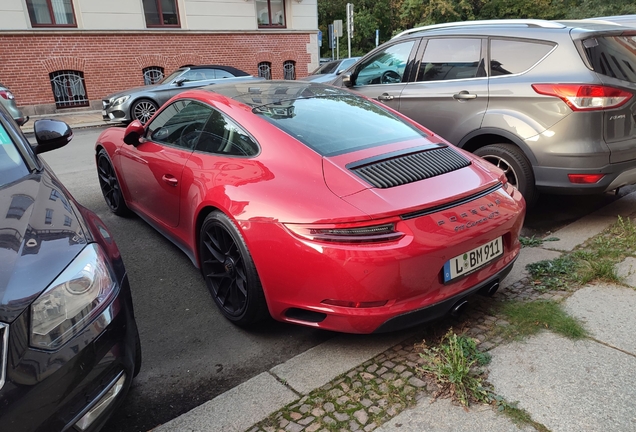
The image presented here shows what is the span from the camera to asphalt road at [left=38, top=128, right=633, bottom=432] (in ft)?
8.11

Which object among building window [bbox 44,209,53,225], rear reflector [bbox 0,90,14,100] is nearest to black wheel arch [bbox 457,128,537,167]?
building window [bbox 44,209,53,225]

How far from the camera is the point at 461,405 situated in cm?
221

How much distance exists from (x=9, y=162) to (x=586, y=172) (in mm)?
4081

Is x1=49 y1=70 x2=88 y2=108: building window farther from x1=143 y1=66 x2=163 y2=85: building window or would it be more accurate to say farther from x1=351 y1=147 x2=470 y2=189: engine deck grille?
x1=351 y1=147 x2=470 y2=189: engine deck grille

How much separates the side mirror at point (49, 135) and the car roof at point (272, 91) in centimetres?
109

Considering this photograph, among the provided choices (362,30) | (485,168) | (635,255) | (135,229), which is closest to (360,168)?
(485,168)

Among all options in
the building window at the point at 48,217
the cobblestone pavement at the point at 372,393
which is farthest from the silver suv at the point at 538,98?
the building window at the point at 48,217

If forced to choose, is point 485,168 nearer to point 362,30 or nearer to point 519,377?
point 519,377

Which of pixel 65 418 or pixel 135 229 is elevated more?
pixel 65 418

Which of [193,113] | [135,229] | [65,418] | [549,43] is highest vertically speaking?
[549,43]

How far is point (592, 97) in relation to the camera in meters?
3.83

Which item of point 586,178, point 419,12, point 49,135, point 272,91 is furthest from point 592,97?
point 419,12

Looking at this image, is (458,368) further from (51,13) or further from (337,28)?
(337,28)

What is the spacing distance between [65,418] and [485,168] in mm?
2620
